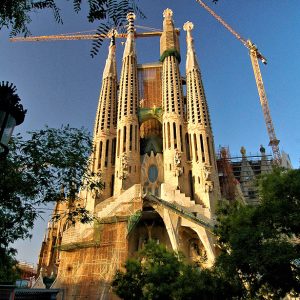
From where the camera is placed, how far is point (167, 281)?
47.5 feet

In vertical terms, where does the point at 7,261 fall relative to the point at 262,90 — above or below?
below

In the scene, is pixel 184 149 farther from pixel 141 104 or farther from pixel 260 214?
pixel 260 214

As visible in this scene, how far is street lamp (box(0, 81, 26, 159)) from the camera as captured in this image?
11.2 ft

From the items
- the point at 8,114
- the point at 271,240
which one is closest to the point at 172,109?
the point at 271,240

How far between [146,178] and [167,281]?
2175 cm

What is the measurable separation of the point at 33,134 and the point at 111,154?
2990cm

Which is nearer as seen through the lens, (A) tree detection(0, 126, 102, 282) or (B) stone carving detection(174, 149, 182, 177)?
(A) tree detection(0, 126, 102, 282)

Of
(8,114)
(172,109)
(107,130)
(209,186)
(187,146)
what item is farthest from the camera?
(107,130)

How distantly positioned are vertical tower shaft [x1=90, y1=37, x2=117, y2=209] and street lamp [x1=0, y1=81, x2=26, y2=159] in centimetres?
3104

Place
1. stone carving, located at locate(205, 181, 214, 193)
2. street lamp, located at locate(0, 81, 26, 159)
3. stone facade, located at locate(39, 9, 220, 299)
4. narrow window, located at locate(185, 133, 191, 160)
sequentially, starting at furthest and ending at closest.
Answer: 1. narrow window, located at locate(185, 133, 191, 160)
2. stone carving, located at locate(205, 181, 214, 193)
3. stone facade, located at locate(39, 9, 220, 299)
4. street lamp, located at locate(0, 81, 26, 159)

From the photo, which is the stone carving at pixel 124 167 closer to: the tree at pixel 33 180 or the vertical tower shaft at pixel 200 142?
the vertical tower shaft at pixel 200 142

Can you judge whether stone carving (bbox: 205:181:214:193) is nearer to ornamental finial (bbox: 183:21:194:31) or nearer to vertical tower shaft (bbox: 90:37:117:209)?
vertical tower shaft (bbox: 90:37:117:209)

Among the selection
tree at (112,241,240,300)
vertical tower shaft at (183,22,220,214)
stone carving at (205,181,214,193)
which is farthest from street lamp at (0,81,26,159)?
stone carving at (205,181,214,193)

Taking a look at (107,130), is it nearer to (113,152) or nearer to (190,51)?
(113,152)
